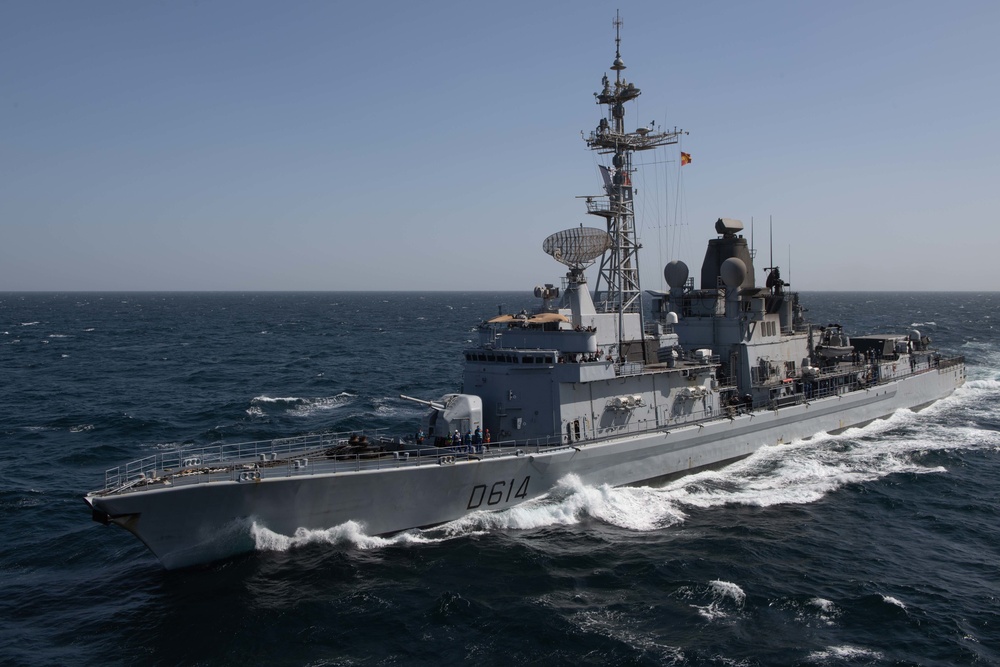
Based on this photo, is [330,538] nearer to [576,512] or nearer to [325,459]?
[325,459]

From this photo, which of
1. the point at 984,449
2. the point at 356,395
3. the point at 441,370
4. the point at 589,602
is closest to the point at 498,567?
the point at 589,602

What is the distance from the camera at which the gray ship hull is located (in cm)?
1666

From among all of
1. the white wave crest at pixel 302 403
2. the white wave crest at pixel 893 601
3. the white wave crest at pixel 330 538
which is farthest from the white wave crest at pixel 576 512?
the white wave crest at pixel 302 403

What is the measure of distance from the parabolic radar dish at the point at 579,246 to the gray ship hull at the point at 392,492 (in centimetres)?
594

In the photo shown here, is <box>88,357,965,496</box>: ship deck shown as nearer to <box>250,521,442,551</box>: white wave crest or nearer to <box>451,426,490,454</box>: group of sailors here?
<box>451,426,490,454</box>: group of sailors

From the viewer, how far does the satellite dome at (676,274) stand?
1230 inches

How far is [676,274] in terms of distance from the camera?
103 feet

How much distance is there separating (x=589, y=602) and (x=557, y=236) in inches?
485

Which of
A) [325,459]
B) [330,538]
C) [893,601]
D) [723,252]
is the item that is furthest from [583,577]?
[723,252]

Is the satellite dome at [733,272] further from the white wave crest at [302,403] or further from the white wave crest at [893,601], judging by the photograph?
the white wave crest at [302,403]

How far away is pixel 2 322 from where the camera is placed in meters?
109

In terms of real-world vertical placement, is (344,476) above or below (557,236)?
below

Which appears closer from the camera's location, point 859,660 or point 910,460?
point 859,660

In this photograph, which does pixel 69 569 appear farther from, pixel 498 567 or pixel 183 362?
pixel 183 362
